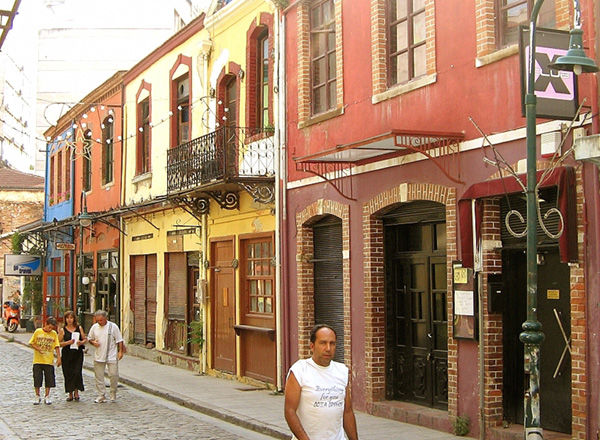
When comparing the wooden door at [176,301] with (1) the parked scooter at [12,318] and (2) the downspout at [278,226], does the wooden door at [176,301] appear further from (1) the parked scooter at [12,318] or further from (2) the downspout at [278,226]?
(1) the parked scooter at [12,318]

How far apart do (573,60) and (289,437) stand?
21.2 ft

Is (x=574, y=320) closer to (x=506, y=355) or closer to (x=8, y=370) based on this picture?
(x=506, y=355)

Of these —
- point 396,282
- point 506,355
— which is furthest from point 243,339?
point 506,355

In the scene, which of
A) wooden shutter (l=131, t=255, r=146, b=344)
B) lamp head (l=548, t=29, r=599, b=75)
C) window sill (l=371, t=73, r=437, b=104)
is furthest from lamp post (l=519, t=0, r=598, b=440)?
wooden shutter (l=131, t=255, r=146, b=344)

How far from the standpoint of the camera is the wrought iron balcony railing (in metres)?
17.3

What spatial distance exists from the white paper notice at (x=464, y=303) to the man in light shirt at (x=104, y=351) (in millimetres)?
6570

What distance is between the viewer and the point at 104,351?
52.7 ft

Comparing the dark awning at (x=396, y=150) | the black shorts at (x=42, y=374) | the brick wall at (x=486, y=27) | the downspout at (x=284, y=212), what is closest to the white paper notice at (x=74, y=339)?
the black shorts at (x=42, y=374)

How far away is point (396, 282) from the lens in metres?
14.1

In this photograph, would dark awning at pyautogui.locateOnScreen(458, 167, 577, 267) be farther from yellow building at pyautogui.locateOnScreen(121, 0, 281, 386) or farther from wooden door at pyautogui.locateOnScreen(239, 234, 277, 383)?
wooden door at pyautogui.locateOnScreen(239, 234, 277, 383)

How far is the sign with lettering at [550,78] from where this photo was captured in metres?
9.20

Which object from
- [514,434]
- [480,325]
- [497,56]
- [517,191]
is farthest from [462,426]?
[497,56]

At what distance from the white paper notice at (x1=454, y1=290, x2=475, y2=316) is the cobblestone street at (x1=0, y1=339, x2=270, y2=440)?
317 centimetres

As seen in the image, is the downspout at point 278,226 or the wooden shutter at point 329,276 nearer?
the wooden shutter at point 329,276
